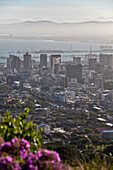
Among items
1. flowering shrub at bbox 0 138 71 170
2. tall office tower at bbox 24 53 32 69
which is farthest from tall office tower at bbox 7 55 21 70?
flowering shrub at bbox 0 138 71 170

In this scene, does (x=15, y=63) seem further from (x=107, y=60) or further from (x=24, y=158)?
(x=24, y=158)

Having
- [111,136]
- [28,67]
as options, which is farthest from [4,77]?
[111,136]

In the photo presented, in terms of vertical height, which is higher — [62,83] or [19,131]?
[19,131]

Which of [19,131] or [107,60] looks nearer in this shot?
[19,131]

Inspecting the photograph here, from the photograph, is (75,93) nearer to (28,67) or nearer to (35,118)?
(35,118)

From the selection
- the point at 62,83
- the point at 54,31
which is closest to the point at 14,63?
the point at 62,83

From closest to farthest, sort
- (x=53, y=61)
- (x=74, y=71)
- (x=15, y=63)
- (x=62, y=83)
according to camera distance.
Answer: (x=62, y=83) → (x=74, y=71) → (x=53, y=61) → (x=15, y=63)
